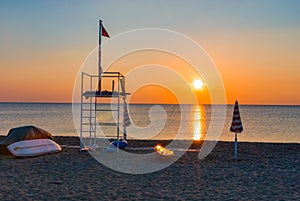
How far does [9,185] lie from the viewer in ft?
30.3

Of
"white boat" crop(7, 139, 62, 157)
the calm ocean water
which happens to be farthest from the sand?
the calm ocean water

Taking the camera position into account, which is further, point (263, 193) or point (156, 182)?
point (156, 182)

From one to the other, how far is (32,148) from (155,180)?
20.0ft

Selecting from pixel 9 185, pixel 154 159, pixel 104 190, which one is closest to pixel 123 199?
pixel 104 190

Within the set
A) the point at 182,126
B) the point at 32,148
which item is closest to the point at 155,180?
the point at 32,148

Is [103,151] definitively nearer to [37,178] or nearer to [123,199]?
[37,178]

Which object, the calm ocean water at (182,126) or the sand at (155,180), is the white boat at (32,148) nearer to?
the sand at (155,180)

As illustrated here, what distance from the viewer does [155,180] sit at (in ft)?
33.1

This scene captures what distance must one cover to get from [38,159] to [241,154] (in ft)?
25.1

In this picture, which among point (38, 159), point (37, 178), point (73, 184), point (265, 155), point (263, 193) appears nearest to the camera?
point (263, 193)

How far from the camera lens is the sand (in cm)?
838

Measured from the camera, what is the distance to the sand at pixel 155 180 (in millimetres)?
8383

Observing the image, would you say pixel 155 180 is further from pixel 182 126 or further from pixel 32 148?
pixel 182 126

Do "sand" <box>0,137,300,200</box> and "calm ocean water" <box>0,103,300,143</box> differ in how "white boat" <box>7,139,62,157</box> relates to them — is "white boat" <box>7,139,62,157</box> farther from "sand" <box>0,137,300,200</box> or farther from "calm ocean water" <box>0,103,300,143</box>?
"calm ocean water" <box>0,103,300,143</box>
